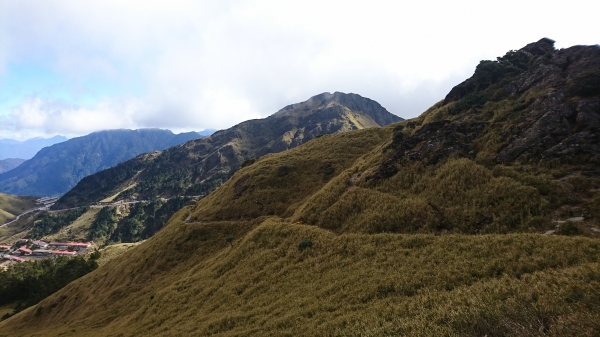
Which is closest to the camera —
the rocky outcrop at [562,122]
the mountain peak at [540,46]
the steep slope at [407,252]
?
the steep slope at [407,252]

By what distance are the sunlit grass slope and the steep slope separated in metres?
0.12

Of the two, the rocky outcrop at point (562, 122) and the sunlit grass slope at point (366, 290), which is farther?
the rocky outcrop at point (562, 122)

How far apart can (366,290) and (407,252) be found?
5475 mm

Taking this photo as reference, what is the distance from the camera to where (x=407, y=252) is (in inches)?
878

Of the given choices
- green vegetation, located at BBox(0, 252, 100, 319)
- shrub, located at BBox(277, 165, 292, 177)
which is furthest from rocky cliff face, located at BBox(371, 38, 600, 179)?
green vegetation, located at BBox(0, 252, 100, 319)

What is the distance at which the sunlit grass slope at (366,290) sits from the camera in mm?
11875

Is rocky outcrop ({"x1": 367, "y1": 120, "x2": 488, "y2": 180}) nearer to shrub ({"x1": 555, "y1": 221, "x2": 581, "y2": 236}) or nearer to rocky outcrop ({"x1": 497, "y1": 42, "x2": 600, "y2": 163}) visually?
rocky outcrop ({"x1": 497, "y1": 42, "x2": 600, "y2": 163})

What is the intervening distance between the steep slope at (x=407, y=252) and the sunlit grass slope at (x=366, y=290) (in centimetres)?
12

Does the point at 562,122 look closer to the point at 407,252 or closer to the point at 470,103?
the point at 470,103

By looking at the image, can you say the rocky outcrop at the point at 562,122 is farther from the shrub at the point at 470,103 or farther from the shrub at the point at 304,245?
the shrub at the point at 304,245

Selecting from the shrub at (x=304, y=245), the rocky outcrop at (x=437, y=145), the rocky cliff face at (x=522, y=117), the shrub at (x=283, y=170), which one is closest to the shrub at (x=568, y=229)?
the rocky cliff face at (x=522, y=117)

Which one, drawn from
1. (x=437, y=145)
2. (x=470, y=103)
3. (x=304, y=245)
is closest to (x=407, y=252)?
(x=304, y=245)

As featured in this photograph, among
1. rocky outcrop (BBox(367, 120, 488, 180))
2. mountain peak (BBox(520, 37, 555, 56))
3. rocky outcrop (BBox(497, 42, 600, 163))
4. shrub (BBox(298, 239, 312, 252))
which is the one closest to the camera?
rocky outcrop (BBox(497, 42, 600, 163))

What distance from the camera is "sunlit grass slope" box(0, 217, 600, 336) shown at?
11.9 meters
